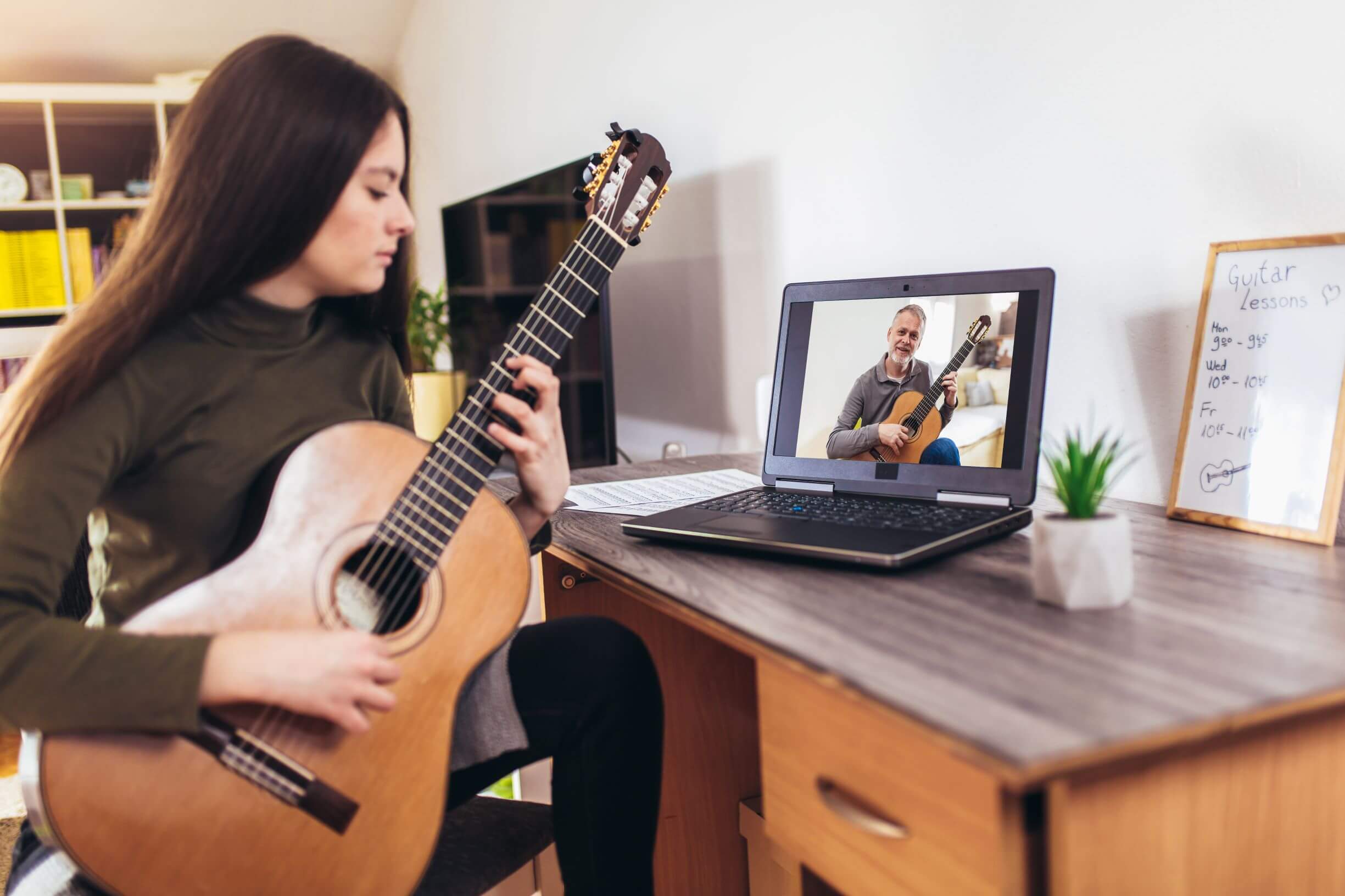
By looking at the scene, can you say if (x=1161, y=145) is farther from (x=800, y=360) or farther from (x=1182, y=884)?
(x=1182, y=884)

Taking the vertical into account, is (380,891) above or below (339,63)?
below

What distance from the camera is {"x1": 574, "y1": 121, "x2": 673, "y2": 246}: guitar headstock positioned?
101 cm

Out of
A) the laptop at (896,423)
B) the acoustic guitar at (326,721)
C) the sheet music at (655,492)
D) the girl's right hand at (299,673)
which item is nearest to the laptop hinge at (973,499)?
the laptop at (896,423)

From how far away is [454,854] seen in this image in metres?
0.88

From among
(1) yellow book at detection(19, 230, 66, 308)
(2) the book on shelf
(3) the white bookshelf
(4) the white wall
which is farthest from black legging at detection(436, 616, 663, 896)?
(1) yellow book at detection(19, 230, 66, 308)

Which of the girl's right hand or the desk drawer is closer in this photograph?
the desk drawer

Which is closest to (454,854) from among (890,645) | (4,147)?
(890,645)

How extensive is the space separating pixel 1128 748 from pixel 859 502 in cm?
60

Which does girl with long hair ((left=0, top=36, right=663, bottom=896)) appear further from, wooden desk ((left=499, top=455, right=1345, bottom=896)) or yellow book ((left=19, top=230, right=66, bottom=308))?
yellow book ((left=19, top=230, right=66, bottom=308))

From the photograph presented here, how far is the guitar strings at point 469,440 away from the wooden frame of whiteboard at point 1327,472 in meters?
0.58

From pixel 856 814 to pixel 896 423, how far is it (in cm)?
55

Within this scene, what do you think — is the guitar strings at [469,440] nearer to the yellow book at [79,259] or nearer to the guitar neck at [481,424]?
the guitar neck at [481,424]

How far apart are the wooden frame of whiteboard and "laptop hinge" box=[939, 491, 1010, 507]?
0.55 ft

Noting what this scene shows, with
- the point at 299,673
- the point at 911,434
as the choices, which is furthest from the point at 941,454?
the point at 299,673
